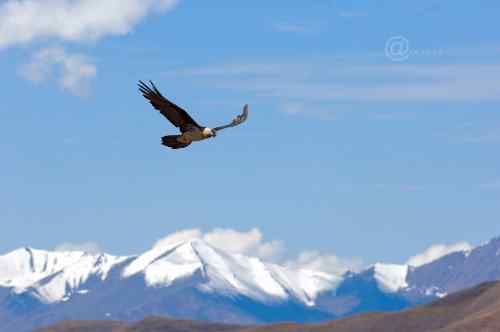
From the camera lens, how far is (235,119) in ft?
102

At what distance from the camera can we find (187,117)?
102ft

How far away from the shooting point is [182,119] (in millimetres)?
31078

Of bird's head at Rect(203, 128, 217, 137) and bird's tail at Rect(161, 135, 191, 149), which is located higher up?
bird's tail at Rect(161, 135, 191, 149)

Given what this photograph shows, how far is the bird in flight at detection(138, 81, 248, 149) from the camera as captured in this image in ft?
101

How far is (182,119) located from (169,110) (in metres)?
0.37

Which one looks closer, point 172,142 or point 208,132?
point 208,132

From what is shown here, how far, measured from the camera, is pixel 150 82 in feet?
98.3

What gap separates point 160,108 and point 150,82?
117cm

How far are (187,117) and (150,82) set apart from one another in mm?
→ 1466

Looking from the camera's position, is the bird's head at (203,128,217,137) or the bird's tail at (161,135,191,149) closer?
the bird's head at (203,128,217,137)

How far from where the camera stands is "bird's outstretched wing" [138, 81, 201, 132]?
30.6m

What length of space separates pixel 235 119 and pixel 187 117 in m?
1.13

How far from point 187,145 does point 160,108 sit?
1.23 meters

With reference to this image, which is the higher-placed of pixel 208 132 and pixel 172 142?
pixel 172 142
